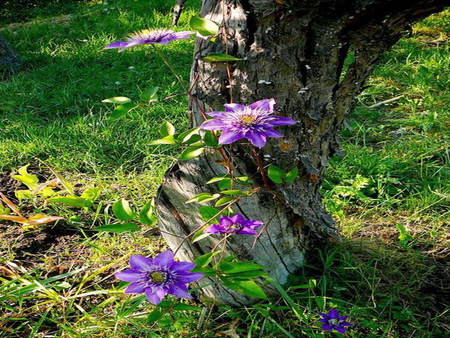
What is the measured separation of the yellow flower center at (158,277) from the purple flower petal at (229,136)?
330 mm

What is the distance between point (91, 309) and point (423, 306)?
1216 millimetres

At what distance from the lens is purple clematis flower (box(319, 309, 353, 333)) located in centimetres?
137

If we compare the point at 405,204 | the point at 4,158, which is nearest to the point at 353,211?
the point at 405,204

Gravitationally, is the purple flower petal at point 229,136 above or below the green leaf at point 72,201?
above

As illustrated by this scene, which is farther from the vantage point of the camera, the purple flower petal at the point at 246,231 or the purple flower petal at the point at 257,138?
the purple flower petal at the point at 246,231

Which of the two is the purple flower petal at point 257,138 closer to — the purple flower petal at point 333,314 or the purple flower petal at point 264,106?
the purple flower petal at point 264,106

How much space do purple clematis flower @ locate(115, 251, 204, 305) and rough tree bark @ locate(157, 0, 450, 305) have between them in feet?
1.38

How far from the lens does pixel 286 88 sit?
124cm

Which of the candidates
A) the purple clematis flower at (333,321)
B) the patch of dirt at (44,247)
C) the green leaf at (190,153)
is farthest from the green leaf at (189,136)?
the patch of dirt at (44,247)

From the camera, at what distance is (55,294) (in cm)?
165

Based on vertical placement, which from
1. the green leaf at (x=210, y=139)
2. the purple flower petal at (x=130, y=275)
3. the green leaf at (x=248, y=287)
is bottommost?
the green leaf at (x=248, y=287)

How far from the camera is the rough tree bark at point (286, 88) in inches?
42.8

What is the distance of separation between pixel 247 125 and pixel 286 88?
0.95ft

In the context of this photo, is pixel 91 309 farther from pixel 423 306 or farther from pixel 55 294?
pixel 423 306
